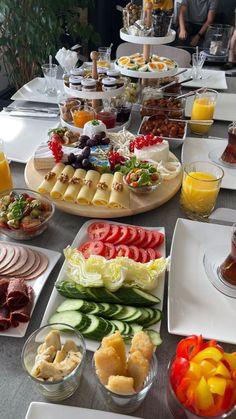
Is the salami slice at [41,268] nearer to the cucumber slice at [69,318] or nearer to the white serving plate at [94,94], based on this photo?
the cucumber slice at [69,318]

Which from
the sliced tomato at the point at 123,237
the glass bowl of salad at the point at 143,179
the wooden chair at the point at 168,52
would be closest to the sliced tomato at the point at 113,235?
the sliced tomato at the point at 123,237

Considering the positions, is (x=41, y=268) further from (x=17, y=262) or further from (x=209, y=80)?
(x=209, y=80)

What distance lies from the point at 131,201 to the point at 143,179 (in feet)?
0.30

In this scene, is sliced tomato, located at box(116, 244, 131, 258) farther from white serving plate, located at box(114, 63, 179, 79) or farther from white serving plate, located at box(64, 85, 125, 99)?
white serving plate, located at box(114, 63, 179, 79)

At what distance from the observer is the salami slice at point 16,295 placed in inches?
34.3

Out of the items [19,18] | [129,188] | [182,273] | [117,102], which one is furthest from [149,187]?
[19,18]

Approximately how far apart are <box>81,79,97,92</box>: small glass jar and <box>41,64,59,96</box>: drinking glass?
49 centimetres

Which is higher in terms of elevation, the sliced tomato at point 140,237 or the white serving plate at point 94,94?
the white serving plate at point 94,94

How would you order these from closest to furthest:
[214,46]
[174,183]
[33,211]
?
[33,211] → [174,183] → [214,46]

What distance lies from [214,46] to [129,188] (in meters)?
3.81

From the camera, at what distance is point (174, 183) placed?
4.58 ft

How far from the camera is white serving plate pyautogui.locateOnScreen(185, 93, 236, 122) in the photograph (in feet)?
6.40

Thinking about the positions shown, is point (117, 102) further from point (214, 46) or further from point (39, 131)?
point (214, 46)

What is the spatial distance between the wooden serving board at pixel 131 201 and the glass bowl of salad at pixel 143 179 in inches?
1.4
